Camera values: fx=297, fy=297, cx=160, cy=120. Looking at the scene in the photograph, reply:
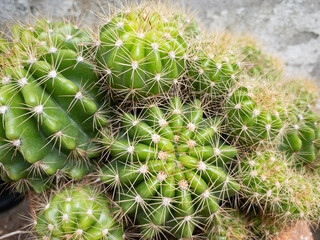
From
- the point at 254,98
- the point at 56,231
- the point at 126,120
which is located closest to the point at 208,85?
the point at 254,98

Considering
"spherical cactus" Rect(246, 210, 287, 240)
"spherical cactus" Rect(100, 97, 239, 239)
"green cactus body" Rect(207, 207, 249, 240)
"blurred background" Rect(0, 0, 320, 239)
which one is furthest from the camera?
"blurred background" Rect(0, 0, 320, 239)

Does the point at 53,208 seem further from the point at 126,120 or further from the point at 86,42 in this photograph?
the point at 86,42

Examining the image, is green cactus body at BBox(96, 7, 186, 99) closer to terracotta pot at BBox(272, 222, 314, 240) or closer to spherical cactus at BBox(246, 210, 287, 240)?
spherical cactus at BBox(246, 210, 287, 240)

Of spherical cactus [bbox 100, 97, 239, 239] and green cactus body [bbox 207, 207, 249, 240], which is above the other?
spherical cactus [bbox 100, 97, 239, 239]

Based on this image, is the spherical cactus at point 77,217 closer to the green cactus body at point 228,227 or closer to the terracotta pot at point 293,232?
the terracotta pot at point 293,232

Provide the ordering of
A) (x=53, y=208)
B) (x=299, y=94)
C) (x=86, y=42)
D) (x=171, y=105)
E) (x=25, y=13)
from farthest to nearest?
(x=25, y=13)
(x=299, y=94)
(x=86, y=42)
(x=171, y=105)
(x=53, y=208)

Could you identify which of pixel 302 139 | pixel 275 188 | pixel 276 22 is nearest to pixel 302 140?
pixel 302 139

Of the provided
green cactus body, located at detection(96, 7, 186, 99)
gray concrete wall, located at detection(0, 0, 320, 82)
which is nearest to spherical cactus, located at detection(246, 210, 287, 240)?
green cactus body, located at detection(96, 7, 186, 99)
